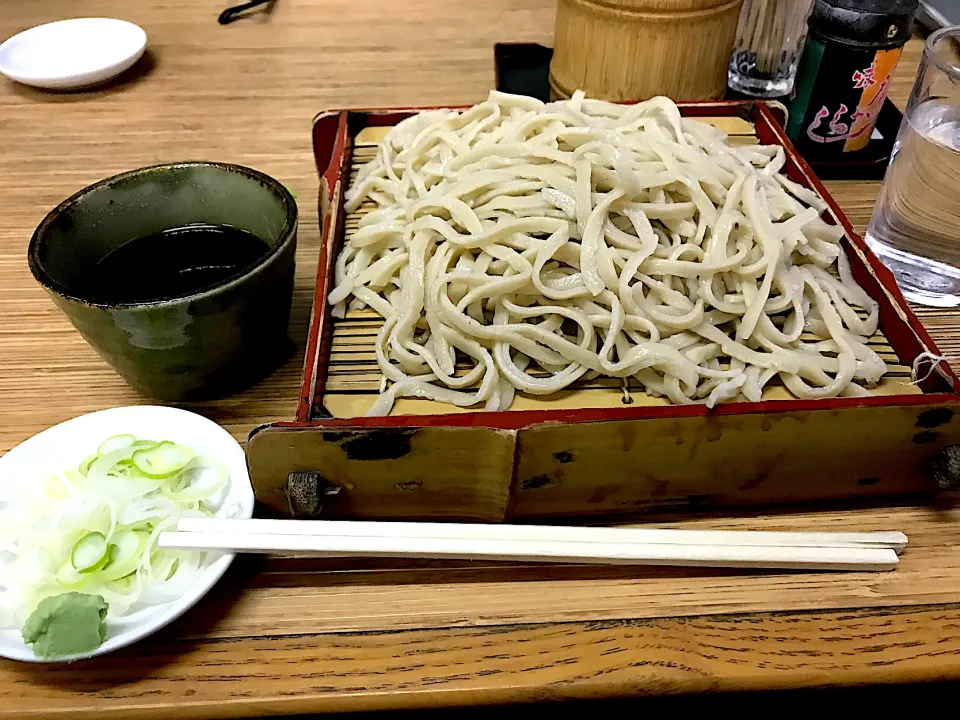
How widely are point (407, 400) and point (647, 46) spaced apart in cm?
95

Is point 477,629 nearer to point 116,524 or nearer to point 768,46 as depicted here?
point 116,524

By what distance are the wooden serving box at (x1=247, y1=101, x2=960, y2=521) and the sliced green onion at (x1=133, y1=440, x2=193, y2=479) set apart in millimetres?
111

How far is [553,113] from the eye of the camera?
3.88ft

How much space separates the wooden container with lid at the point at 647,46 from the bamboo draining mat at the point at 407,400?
2.43ft

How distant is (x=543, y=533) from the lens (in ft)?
2.64

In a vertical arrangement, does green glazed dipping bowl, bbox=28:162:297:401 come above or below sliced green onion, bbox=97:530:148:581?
above

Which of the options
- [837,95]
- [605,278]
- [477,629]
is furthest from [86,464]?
[837,95]

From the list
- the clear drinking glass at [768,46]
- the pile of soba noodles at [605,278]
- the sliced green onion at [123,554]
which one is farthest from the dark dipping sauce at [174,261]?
the clear drinking glass at [768,46]

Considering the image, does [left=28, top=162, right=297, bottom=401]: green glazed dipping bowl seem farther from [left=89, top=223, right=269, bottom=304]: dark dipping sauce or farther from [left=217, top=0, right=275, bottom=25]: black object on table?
[left=217, top=0, right=275, bottom=25]: black object on table

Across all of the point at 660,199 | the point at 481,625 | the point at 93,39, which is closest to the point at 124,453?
the point at 481,625

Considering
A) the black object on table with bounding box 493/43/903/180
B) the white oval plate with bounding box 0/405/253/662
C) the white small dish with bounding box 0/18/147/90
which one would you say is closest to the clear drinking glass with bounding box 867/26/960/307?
the black object on table with bounding box 493/43/903/180

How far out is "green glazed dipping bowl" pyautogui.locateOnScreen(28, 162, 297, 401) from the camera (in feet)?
2.84

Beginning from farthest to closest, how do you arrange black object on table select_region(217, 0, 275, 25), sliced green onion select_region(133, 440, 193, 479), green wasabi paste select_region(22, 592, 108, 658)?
black object on table select_region(217, 0, 275, 25)
sliced green onion select_region(133, 440, 193, 479)
green wasabi paste select_region(22, 592, 108, 658)

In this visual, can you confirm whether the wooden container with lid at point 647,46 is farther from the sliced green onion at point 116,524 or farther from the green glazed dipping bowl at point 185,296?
the sliced green onion at point 116,524
